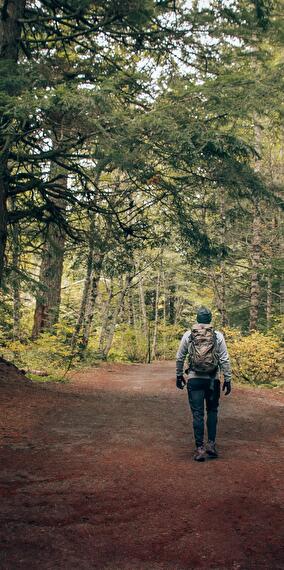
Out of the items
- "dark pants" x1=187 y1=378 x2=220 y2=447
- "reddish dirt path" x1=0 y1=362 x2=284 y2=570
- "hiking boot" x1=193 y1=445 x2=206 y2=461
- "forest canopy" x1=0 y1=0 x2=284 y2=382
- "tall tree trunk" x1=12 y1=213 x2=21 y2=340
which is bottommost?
"reddish dirt path" x1=0 y1=362 x2=284 y2=570

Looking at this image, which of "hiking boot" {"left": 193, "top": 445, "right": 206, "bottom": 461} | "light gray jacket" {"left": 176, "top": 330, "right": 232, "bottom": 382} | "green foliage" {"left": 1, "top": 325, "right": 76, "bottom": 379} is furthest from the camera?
"green foliage" {"left": 1, "top": 325, "right": 76, "bottom": 379}

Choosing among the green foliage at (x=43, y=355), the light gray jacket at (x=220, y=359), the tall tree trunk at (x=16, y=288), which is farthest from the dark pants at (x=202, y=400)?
the green foliage at (x=43, y=355)

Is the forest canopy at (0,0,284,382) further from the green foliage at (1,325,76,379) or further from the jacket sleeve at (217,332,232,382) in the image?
the jacket sleeve at (217,332,232,382)

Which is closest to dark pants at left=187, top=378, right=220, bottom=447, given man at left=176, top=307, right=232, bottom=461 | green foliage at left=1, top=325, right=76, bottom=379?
man at left=176, top=307, right=232, bottom=461

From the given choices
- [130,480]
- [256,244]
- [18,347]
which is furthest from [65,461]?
[256,244]

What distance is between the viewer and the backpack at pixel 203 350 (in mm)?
6016

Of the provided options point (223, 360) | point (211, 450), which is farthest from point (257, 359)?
point (211, 450)

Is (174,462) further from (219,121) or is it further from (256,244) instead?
(256,244)

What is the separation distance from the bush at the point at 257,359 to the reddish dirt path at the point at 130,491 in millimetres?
4794

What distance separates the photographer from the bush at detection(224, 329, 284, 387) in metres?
13.6

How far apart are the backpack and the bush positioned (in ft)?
25.4

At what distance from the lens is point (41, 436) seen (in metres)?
6.65

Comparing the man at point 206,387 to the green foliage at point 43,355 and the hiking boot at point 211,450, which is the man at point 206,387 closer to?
the hiking boot at point 211,450

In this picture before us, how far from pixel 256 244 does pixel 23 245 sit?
1025cm
